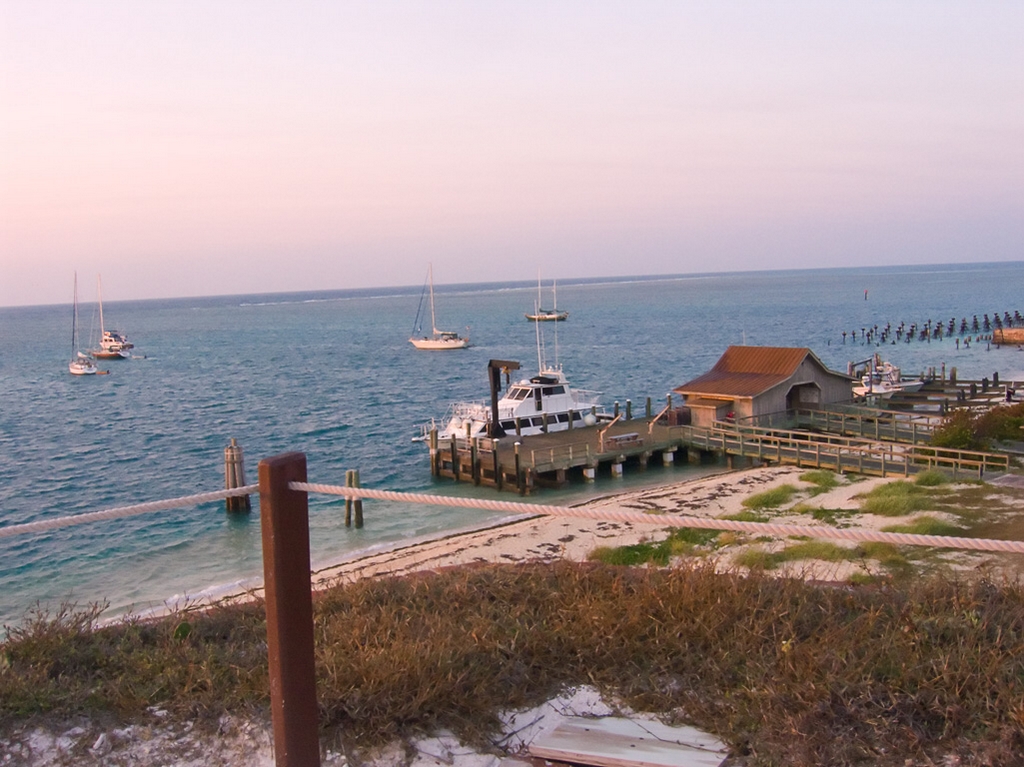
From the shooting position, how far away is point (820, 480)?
1061 inches

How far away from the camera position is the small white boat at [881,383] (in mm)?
41594

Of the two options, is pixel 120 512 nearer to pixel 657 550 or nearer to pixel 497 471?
pixel 657 550

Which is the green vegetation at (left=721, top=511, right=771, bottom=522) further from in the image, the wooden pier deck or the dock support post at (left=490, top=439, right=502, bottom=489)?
the dock support post at (left=490, top=439, right=502, bottom=489)

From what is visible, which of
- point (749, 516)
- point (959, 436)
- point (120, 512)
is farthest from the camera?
point (959, 436)

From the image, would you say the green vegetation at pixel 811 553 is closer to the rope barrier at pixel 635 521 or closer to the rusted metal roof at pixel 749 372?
the rope barrier at pixel 635 521

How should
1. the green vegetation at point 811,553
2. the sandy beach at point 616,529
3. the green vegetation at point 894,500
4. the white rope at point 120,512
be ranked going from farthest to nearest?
the green vegetation at point 894,500 → the sandy beach at point 616,529 → the green vegetation at point 811,553 → the white rope at point 120,512

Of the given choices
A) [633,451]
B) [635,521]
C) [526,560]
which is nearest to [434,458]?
[633,451]

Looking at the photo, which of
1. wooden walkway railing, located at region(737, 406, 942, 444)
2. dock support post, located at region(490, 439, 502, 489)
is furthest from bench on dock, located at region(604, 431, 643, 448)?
dock support post, located at region(490, 439, 502, 489)

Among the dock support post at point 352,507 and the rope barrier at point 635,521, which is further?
the dock support post at point 352,507

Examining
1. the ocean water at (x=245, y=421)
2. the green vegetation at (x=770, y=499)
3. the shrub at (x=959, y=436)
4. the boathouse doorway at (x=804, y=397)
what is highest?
the boathouse doorway at (x=804, y=397)

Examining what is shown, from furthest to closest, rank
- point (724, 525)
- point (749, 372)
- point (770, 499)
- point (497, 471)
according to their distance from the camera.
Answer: point (749, 372) < point (497, 471) < point (770, 499) < point (724, 525)

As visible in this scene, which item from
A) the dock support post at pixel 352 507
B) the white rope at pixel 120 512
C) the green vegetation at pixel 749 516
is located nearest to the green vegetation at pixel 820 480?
the green vegetation at pixel 749 516

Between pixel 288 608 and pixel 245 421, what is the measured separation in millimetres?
51057

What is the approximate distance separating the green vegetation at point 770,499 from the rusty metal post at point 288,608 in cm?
2036
